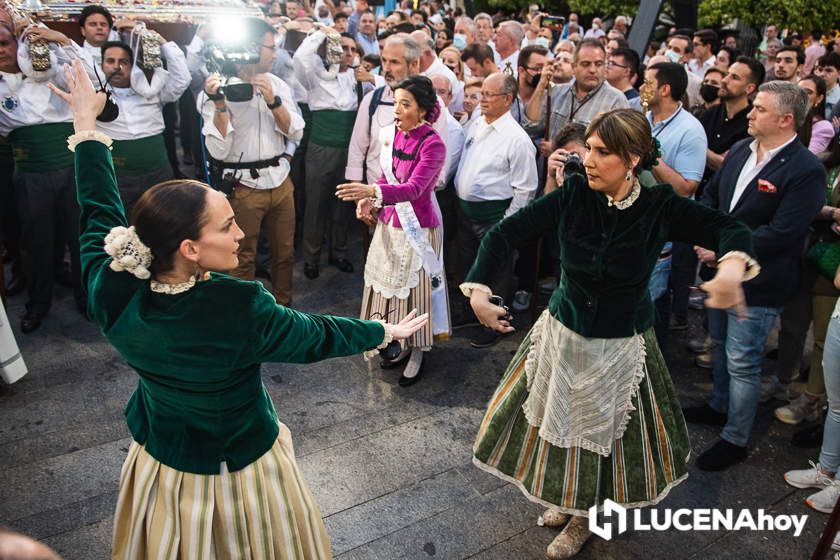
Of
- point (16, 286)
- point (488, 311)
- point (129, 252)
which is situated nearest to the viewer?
point (129, 252)

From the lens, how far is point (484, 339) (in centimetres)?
507

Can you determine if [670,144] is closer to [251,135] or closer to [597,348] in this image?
[597,348]

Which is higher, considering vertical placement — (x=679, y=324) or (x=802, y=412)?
(x=802, y=412)

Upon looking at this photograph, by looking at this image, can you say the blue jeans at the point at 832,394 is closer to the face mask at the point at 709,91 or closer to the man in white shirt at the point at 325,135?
the face mask at the point at 709,91

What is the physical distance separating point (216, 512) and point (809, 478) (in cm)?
305

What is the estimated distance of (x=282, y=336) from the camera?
2.07 meters

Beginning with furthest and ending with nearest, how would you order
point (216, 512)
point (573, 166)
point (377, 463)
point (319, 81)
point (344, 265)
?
point (344, 265) < point (319, 81) < point (377, 463) < point (573, 166) < point (216, 512)

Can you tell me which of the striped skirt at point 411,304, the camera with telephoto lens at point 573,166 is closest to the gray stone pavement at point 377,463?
the striped skirt at point 411,304

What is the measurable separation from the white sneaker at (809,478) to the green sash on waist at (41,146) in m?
5.02

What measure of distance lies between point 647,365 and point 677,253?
2294 mm

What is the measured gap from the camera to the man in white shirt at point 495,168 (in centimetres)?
475

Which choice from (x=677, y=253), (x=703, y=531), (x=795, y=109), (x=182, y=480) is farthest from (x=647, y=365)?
(x=677, y=253)

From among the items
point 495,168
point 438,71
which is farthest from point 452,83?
point 495,168

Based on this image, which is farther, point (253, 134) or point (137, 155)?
point (137, 155)
